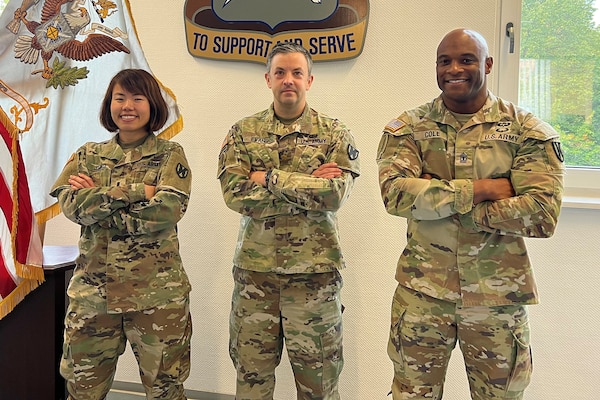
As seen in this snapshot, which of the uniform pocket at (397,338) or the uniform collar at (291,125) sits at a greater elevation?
the uniform collar at (291,125)

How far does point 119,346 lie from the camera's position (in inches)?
70.7

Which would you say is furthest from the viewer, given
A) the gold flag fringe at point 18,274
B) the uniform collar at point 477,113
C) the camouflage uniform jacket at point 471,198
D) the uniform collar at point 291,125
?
the gold flag fringe at point 18,274

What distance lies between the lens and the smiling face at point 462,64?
1.46m

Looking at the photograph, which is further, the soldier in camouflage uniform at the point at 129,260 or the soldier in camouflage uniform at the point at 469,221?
the soldier in camouflage uniform at the point at 129,260

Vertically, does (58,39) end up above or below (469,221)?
above

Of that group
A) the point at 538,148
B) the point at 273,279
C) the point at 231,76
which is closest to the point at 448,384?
the point at 273,279

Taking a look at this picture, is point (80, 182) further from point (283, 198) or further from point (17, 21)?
point (17, 21)

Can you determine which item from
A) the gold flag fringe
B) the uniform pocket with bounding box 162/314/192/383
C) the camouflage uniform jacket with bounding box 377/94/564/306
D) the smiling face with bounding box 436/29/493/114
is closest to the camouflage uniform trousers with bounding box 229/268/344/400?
the uniform pocket with bounding box 162/314/192/383

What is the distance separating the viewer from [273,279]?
1.76m

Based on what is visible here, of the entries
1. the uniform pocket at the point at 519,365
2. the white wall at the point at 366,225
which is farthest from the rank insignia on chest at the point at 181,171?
the uniform pocket at the point at 519,365

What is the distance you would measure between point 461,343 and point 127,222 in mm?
1154

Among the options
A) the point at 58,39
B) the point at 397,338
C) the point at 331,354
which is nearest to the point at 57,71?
the point at 58,39

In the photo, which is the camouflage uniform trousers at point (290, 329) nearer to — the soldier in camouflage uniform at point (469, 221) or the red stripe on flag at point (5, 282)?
the soldier in camouflage uniform at point (469, 221)

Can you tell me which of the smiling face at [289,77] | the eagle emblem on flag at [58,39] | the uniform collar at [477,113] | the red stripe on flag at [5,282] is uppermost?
the eagle emblem on flag at [58,39]
